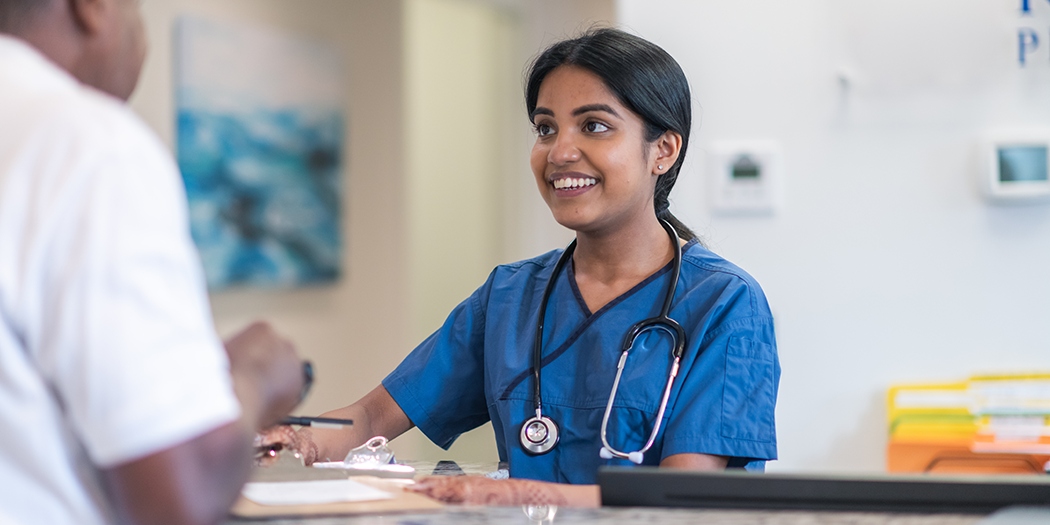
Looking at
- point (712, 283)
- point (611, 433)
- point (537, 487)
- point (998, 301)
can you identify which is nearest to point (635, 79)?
point (712, 283)

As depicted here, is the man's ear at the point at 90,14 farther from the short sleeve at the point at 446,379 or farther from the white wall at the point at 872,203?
the white wall at the point at 872,203

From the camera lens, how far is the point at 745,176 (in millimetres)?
2051

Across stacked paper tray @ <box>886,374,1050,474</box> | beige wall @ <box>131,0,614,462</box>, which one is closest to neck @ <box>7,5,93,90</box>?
stacked paper tray @ <box>886,374,1050,474</box>

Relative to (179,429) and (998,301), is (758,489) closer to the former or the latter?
(179,429)

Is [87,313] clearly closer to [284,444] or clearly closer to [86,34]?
[86,34]

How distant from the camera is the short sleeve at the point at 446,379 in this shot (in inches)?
58.2

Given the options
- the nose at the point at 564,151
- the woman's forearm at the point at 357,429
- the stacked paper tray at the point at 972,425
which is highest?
the nose at the point at 564,151

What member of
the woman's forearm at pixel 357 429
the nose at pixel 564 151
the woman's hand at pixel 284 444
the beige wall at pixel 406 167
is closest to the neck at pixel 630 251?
the nose at pixel 564 151

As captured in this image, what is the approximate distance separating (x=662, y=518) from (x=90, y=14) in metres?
0.60

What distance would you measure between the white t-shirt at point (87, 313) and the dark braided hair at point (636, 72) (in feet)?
3.10

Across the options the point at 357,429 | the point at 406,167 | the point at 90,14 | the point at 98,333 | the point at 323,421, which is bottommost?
the point at 357,429

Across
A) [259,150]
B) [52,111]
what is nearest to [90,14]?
[52,111]

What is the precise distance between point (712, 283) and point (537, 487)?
449 millimetres

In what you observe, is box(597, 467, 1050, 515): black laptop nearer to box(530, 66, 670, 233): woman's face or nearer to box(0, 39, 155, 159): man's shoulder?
box(0, 39, 155, 159): man's shoulder
